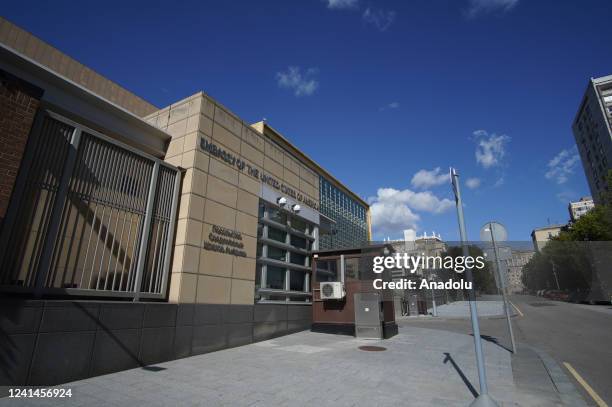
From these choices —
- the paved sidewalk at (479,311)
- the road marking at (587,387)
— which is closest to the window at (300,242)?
the road marking at (587,387)

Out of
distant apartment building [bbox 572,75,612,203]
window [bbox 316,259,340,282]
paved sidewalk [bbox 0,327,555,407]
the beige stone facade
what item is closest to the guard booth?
window [bbox 316,259,340,282]

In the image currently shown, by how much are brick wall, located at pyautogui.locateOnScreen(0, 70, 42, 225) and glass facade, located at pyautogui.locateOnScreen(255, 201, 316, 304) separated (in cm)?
767

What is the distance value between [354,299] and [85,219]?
9.89m

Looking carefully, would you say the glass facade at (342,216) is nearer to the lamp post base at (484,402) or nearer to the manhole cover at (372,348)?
the manhole cover at (372,348)

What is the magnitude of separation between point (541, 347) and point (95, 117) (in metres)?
15.9

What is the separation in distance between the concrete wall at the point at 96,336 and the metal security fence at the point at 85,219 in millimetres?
550

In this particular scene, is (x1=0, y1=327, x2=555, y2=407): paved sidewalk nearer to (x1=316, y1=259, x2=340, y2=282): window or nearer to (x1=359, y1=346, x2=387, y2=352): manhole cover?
(x1=359, y1=346, x2=387, y2=352): manhole cover

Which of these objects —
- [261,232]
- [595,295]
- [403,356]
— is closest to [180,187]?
[261,232]

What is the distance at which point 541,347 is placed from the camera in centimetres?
1099

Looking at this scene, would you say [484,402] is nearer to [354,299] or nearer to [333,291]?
[354,299]

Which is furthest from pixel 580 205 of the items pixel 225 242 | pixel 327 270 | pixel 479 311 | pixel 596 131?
pixel 225 242

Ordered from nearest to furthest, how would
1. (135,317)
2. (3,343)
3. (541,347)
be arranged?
(3,343) < (135,317) < (541,347)

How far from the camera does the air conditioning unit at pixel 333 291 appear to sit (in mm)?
13273

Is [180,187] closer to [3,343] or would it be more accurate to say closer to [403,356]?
[3,343]
